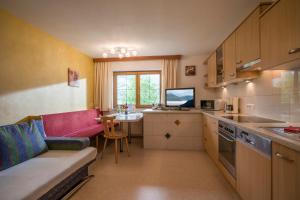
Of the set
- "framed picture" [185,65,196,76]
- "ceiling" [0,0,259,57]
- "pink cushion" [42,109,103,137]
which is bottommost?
"pink cushion" [42,109,103,137]

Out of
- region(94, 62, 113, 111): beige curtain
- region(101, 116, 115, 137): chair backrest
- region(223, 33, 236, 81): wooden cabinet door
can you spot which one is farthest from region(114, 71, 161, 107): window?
region(223, 33, 236, 81): wooden cabinet door

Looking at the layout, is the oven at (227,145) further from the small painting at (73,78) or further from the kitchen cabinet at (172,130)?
the small painting at (73,78)

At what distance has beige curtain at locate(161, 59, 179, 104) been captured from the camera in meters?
4.36

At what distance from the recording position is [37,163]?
180 cm

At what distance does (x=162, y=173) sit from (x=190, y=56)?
10.5ft

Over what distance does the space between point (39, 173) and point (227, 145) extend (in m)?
2.16

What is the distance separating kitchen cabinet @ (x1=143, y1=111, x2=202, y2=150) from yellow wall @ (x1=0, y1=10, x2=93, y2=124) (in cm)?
188

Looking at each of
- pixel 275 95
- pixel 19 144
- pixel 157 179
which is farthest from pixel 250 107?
pixel 19 144

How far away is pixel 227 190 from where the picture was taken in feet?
6.49

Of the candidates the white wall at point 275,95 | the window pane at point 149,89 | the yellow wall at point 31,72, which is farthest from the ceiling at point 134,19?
the window pane at point 149,89

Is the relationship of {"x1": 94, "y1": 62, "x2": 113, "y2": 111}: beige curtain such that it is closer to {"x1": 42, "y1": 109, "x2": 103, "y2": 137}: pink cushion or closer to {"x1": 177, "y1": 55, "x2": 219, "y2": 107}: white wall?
{"x1": 42, "y1": 109, "x2": 103, "y2": 137}: pink cushion

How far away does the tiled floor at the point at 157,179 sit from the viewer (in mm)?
1888

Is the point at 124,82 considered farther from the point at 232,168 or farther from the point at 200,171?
the point at 232,168

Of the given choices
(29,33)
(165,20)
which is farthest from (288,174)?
(29,33)
